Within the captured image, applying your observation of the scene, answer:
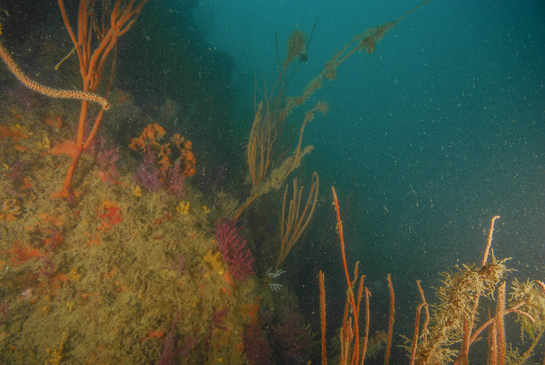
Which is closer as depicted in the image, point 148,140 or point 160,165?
point 160,165

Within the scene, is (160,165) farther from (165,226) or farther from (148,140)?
(165,226)

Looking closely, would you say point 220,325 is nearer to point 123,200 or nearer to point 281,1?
point 123,200

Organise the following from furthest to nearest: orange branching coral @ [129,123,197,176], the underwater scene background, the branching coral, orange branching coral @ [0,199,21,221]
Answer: orange branching coral @ [129,123,197,176] → the branching coral → orange branching coral @ [0,199,21,221] → the underwater scene background

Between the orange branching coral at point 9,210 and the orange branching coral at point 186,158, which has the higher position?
the orange branching coral at point 186,158

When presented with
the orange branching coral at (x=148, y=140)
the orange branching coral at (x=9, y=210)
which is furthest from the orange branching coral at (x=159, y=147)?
the orange branching coral at (x=9, y=210)

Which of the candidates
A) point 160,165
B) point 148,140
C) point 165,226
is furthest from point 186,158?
point 165,226

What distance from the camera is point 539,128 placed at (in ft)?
→ 79.5

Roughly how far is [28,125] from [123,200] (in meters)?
1.65

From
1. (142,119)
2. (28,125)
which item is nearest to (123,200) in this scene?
(28,125)

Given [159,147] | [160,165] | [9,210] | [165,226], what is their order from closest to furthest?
[9,210], [165,226], [160,165], [159,147]

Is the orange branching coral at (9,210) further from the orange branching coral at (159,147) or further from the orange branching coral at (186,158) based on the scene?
the orange branching coral at (186,158)

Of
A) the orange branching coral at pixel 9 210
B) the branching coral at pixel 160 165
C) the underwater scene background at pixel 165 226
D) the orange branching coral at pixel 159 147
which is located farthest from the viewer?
the orange branching coral at pixel 159 147

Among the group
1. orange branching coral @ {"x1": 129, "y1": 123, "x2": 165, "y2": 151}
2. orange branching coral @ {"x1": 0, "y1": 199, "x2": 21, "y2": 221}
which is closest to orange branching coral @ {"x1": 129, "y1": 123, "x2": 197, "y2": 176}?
orange branching coral @ {"x1": 129, "y1": 123, "x2": 165, "y2": 151}

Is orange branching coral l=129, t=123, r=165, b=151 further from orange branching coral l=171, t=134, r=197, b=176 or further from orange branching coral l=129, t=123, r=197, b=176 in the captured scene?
orange branching coral l=171, t=134, r=197, b=176
